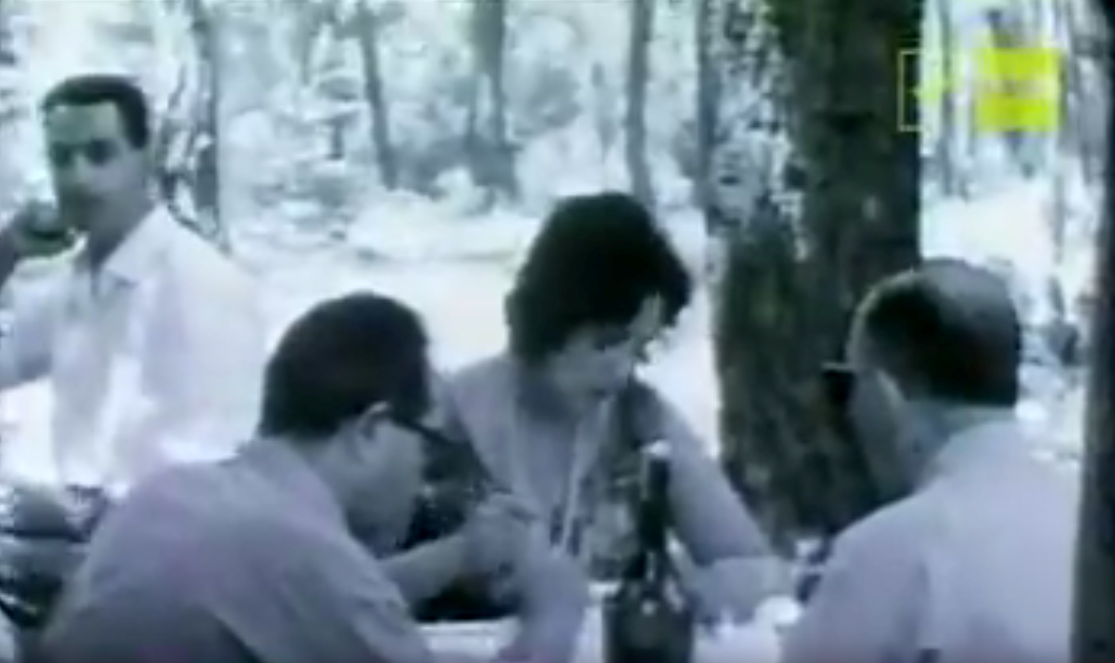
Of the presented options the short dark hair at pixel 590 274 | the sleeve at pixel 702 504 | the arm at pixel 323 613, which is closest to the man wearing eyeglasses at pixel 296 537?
the arm at pixel 323 613

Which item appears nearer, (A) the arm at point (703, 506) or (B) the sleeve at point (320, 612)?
(B) the sleeve at point (320, 612)

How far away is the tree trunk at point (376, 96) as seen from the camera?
3.54m

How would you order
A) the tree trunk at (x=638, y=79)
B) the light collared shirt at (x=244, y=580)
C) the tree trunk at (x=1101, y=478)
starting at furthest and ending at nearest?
1. the tree trunk at (x=638, y=79)
2. the light collared shirt at (x=244, y=580)
3. the tree trunk at (x=1101, y=478)

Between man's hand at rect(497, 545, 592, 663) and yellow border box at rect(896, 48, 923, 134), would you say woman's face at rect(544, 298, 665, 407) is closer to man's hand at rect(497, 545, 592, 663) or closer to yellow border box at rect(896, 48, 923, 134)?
man's hand at rect(497, 545, 592, 663)

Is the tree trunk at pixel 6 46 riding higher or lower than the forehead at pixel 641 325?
higher

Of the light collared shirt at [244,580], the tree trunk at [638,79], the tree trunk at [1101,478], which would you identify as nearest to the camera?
the tree trunk at [1101,478]

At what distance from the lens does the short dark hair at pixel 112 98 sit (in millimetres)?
3559

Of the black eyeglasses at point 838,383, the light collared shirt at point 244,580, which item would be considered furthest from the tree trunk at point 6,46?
the black eyeglasses at point 838,383

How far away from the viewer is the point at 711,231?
11.6ft

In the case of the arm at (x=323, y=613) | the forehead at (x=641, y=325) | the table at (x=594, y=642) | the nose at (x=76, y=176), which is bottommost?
the table at (x=594, y=642)

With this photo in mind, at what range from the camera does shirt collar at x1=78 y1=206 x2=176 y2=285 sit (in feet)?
11.8

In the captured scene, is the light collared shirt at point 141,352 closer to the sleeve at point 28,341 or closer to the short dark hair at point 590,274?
the sleeve at point 28,341

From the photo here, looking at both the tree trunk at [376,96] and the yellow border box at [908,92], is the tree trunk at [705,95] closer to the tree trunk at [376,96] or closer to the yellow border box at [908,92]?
the yellow border box at [908,92]

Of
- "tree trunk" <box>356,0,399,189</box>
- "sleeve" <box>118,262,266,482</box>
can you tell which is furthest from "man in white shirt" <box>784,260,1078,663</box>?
"sleeve" <box>118,262,266,482</box>
